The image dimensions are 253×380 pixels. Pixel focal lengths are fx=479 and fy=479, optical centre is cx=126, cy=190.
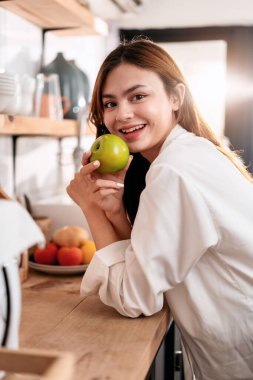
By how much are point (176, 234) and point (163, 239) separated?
3 centimetres

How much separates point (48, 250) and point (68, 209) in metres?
0.33

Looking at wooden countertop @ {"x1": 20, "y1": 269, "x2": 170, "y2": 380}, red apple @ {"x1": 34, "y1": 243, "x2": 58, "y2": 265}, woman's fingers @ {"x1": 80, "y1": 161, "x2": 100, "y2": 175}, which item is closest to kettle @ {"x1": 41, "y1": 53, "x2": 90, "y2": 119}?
red apple @ {"x1": 34, "y1": 243, "x2": 58, "y2": 265}

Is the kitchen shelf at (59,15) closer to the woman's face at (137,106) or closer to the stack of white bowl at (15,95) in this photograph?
the stack of white bowl at (15,95)

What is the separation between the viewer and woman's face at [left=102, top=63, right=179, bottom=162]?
4.48 ft

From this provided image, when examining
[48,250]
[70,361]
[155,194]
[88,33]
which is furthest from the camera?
[88,33]

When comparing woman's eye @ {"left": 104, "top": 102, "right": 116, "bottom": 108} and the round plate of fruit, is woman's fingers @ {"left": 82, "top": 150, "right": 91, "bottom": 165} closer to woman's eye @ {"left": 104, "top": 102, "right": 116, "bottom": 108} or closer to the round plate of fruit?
woman's eye @ {"left": 104, "top": 102, "right": 116, "bottom": 108}

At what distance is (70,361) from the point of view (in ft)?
1.65

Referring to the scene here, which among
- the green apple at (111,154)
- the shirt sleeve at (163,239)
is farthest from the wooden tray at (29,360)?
the green apple at (111,154)

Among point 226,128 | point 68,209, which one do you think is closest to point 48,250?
point 68,209

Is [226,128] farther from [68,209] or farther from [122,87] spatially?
[122,87]

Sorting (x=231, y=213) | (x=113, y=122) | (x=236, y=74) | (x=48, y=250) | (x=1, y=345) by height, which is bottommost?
(x=48, y=250)

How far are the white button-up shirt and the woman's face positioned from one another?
0.18 meters

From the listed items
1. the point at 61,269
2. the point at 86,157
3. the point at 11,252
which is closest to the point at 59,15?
the point at 86,157

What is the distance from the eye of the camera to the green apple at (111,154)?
4.50 ft
